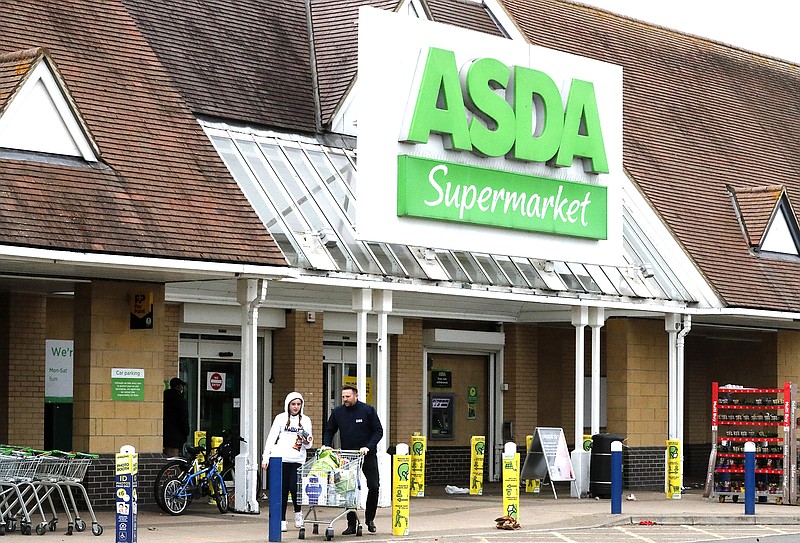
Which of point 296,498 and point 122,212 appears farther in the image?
point 122,212

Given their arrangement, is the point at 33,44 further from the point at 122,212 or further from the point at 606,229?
the point at 606,229

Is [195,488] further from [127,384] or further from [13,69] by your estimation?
[13,69]

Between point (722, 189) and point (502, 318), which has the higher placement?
point (722, 189)

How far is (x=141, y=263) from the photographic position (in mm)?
18234

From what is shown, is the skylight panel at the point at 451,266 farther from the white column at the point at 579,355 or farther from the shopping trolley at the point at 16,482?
the shopping trolley at the point at 16,482

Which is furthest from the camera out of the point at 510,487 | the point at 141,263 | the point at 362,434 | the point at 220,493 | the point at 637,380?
the point at 637,380

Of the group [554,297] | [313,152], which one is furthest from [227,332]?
[554,297]

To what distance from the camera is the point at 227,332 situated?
24.7 m

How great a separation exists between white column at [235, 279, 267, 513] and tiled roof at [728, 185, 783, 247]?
461 inches

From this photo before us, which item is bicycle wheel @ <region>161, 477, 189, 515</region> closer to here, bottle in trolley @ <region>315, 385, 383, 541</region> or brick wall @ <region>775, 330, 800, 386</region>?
bottle in trolley @ <region>315, 385, 383, 541</region>

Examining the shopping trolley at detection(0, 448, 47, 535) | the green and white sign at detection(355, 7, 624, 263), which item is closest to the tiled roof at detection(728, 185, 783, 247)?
the green and white sign at detection(355, 7, 624, 263)

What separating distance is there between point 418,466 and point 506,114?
5.81 metres

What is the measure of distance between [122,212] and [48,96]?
1751 mm

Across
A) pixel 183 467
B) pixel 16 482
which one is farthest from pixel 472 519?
pixel 16 482
